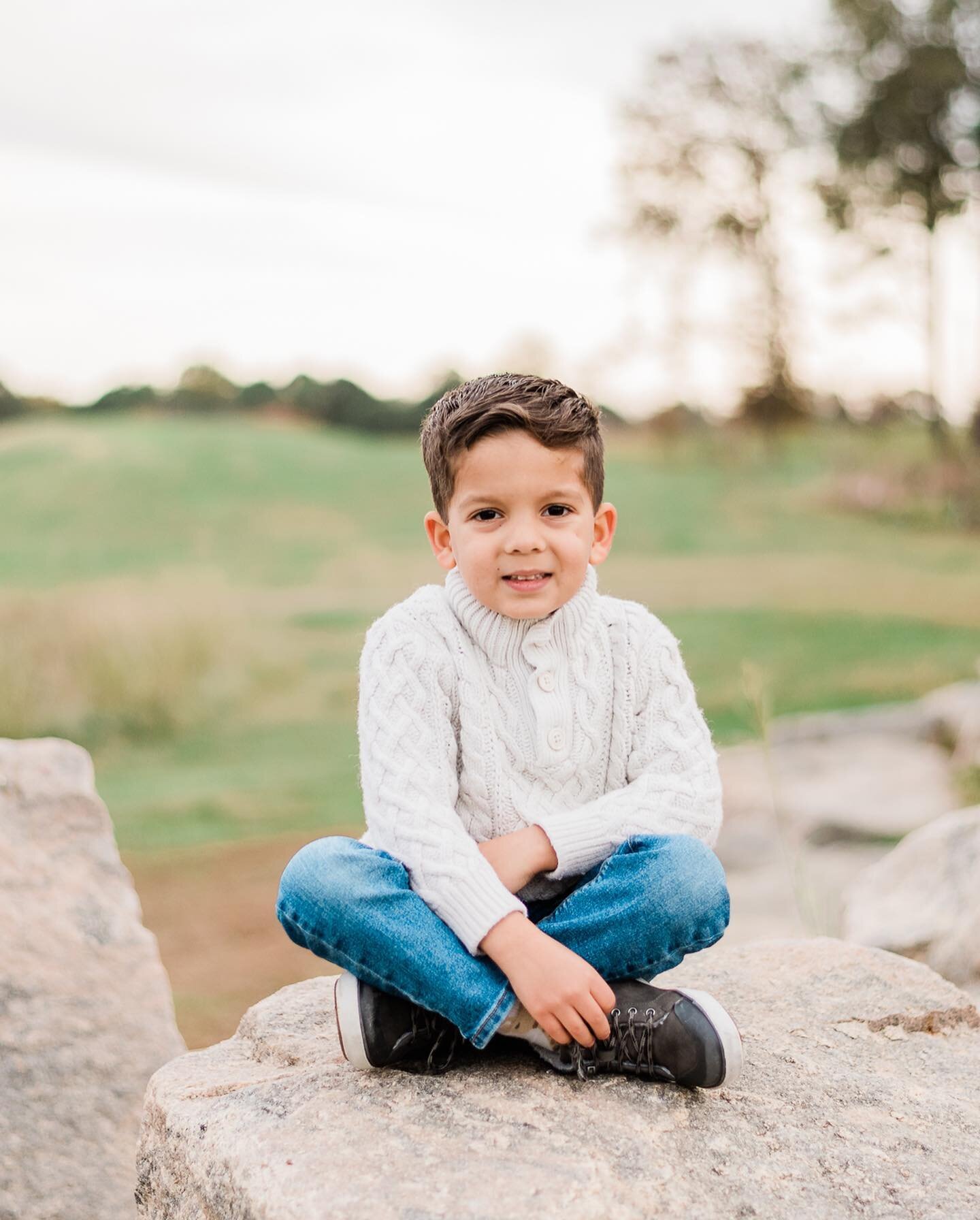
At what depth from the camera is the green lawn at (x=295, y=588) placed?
7.51 metres

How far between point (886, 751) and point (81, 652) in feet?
16.1

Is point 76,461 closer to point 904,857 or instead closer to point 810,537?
point 810,537

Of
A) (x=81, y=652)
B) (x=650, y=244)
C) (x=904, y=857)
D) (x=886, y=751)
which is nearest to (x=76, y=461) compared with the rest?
(x=81, y=652)

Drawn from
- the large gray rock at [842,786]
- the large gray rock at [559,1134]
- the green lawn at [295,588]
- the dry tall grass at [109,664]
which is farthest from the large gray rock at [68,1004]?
the dry tall grass at [109,664]

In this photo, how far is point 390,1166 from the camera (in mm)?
1561

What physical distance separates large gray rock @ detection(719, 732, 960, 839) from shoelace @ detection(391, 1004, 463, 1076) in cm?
330

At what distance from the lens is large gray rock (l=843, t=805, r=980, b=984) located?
291 cm

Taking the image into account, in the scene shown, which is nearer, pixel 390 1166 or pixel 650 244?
pixel 390 1166

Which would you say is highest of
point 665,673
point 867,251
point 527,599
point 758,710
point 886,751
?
point 867,251

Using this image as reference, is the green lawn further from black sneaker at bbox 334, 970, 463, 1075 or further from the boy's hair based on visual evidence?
black sneaker at bbox 334, 970, 463, 1075

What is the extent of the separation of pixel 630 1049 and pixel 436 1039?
0.29 m

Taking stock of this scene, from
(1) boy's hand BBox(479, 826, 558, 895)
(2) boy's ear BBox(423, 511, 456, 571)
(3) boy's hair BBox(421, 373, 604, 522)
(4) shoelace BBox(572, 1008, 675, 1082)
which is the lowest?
(4) shoelace BBox(572, 1008, 675, 1082)

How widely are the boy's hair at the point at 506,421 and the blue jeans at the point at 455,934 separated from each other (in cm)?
60

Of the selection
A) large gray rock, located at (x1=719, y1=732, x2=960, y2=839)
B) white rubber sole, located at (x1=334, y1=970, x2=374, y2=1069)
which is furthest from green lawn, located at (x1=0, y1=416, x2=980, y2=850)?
white rubber sole, located at (x1=334, y1=970, x2=374, y2=1069)
